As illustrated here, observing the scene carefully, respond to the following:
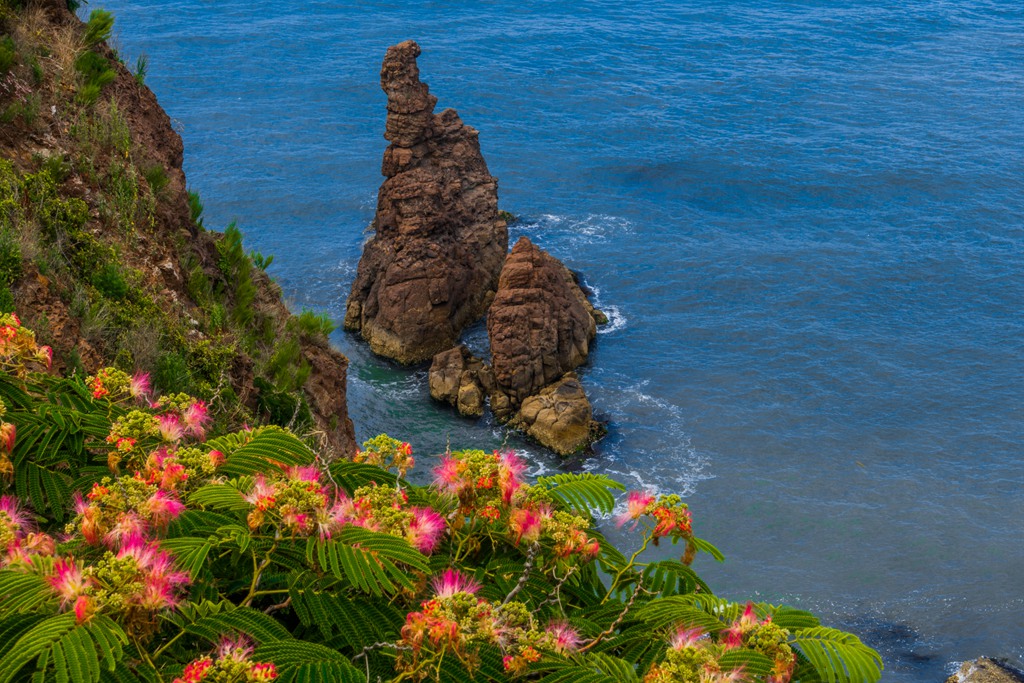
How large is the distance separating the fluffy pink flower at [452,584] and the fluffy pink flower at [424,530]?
0.61ft

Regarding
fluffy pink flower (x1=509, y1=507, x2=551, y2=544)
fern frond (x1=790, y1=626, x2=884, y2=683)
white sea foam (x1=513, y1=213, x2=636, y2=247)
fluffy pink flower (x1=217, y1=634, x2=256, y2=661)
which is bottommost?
white sea foam (x1=513, y1=213, x2=636, y2=247)

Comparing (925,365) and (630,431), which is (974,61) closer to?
(925,365)

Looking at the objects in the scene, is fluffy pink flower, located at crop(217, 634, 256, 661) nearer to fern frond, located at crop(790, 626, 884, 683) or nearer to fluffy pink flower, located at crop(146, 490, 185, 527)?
fluffy pink flower, located at crop(146, 490, 185, 527)

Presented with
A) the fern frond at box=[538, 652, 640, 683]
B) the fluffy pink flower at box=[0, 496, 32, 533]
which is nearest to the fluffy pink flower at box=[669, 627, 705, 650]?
the fern frond at box=[538, 652, 640, 683]

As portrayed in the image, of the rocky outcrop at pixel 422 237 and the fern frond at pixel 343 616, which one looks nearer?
the fern frond at pixel 343 616

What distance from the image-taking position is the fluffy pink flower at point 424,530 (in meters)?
5.71

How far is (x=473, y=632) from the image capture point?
5020 millimetres

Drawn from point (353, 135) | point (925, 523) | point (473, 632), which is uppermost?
point (473, 632)

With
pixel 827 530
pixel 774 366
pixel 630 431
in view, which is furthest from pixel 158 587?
pixel 774 366

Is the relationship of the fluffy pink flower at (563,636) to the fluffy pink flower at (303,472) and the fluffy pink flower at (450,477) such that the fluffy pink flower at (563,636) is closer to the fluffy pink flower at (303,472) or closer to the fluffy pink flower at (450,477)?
the fluffy pink flower at (450,477)

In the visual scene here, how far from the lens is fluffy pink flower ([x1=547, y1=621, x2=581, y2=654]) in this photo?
5.50 meters

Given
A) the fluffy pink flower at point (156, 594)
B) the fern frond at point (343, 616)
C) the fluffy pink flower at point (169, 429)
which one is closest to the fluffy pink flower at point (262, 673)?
the fluffy pink flower at point (156, 594)

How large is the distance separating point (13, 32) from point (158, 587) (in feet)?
47.9

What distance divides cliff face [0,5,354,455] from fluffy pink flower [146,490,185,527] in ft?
16.7
